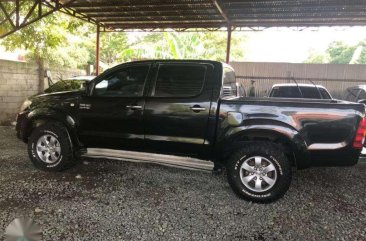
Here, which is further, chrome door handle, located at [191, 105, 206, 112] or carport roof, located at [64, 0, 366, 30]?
carport roof, located at [64, 0, 366, 30]

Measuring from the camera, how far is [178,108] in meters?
4.51

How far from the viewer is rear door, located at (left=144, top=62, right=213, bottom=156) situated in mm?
4434

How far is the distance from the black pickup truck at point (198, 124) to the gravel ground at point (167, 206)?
1.24 feet

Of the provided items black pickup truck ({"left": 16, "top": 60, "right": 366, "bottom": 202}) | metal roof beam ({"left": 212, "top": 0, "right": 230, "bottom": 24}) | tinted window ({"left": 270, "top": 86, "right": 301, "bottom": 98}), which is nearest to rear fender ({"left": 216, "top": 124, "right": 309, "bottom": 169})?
black pickup truck ({"left": 16, "top": 60, "right": 366, "bottom": 202})

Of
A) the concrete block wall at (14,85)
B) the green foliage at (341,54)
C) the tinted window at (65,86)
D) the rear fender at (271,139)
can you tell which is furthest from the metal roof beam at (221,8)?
the green foliage at (341,54)

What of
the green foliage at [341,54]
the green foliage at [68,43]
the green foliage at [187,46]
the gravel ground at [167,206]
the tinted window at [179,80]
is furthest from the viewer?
the green foliage at [341,54]

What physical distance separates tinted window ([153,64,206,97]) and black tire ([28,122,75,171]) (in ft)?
5.17

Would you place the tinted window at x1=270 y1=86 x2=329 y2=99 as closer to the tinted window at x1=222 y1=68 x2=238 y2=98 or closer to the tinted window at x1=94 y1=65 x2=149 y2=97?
the tinted window at x1=222 y1=68 x2=238 y2=98

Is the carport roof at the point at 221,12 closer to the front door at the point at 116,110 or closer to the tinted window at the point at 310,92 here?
the tinted window at the point at 310,92

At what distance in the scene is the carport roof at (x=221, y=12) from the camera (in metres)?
9.80

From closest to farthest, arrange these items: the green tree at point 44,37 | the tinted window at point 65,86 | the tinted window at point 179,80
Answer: the tinted window at point 179,80
the tinted window at point 65,86
the green tree at point 44,37


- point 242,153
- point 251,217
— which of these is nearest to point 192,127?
point 242,153

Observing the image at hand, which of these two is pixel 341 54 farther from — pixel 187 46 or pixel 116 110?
pixel 116 110

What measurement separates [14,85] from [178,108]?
25.5 ft
